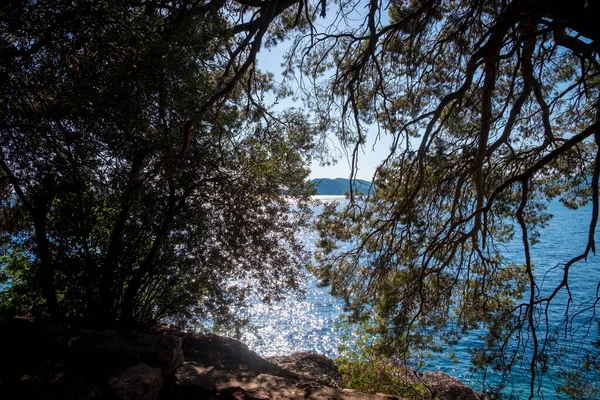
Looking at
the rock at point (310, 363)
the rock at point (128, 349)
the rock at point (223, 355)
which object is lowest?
the rock at point (310, 363)

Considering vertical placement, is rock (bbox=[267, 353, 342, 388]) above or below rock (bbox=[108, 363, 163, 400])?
below

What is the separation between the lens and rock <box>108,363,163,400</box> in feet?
10.8

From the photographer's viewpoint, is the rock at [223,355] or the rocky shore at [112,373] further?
the rock at [223,355]

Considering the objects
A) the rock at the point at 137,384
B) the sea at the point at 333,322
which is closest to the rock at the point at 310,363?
the sea at the point at 333,322

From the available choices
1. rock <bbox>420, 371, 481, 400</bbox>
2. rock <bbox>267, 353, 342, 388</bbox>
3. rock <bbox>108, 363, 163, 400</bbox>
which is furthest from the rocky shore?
rock <bbox>420, 371, 481, 400</bbox>

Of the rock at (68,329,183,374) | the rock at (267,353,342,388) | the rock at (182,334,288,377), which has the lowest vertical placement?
the rock at (267,353,342,388)

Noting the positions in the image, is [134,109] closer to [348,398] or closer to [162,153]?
[162,153]

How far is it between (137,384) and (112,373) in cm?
40

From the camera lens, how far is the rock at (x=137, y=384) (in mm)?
3297

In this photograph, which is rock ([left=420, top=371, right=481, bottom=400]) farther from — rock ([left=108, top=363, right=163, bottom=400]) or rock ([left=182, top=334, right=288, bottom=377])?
rock ([left=108, top=363, right=163, bottom=400])

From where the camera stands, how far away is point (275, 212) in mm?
6805

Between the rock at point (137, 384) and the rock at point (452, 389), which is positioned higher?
the rock at point (137, 384)

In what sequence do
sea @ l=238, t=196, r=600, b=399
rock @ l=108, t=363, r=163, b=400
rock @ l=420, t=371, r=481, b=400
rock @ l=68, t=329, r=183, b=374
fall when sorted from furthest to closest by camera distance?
sea @ l=238, t=196, r=600, b=399, rock @ l=420, t=371, r=481, b=400, rock @ l=68, t=329, r=183, b=374, rock @ l=108, t=363, r=163, b=400

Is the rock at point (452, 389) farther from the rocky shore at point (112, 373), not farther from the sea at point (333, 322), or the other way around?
the rocky shore at point (112, 373)
